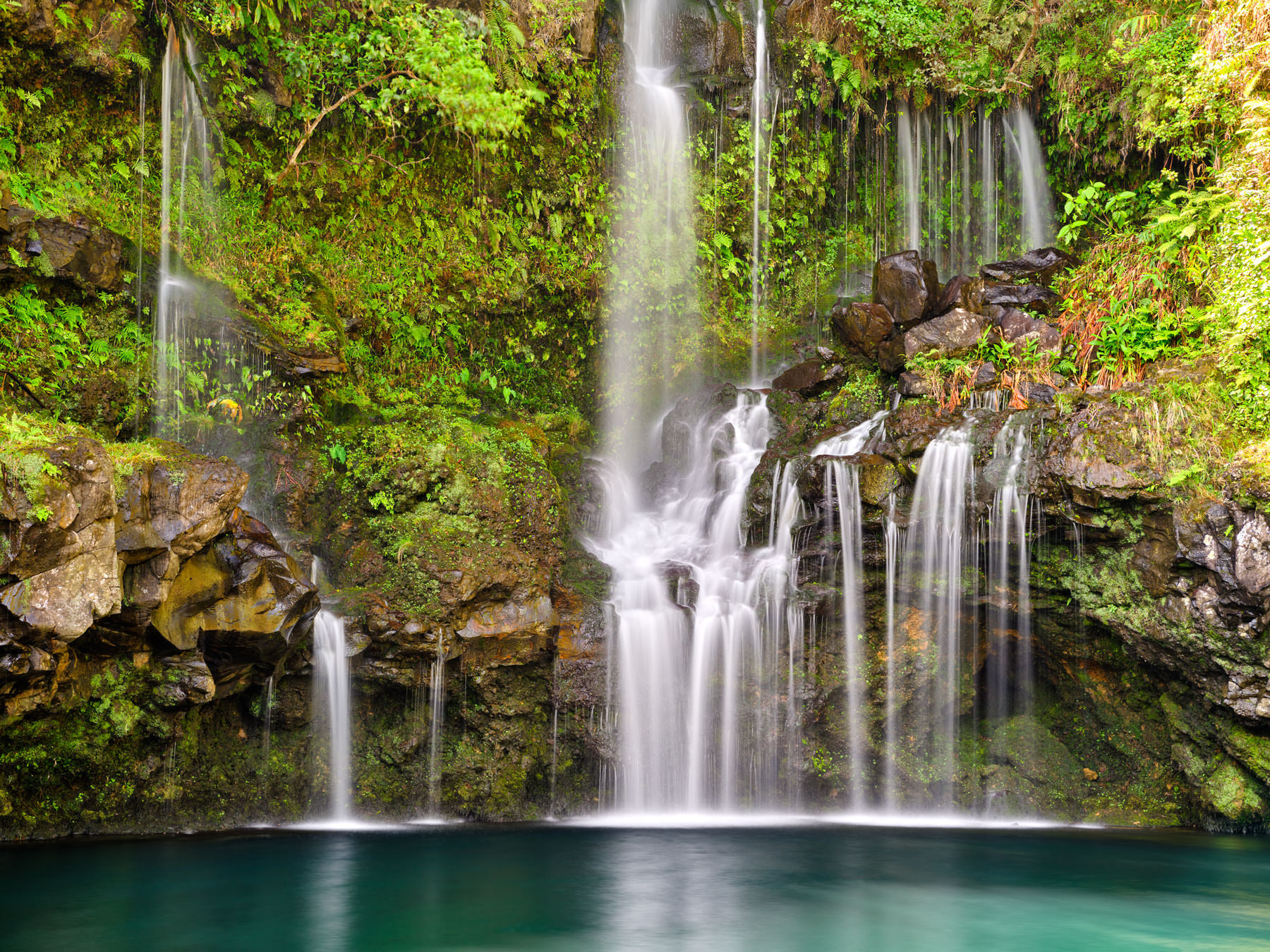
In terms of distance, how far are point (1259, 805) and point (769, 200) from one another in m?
12.2

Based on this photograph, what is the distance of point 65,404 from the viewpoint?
1005cm

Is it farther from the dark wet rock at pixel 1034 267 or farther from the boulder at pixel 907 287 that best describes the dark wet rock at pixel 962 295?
the dark wet rock at pixel 1034 267

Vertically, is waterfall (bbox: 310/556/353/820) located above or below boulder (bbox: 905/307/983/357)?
below

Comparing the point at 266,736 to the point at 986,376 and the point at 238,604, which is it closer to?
the point at 238,604

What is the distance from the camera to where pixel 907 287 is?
14164 millimetres

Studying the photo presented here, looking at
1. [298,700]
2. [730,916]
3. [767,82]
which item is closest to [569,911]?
[730,916]

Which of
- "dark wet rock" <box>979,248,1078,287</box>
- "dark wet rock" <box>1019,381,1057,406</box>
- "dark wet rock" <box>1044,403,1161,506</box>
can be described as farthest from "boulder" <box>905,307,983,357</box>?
"dark wet rock" <box>1044,403,1161,506</box>

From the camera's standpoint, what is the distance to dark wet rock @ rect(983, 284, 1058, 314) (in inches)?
521

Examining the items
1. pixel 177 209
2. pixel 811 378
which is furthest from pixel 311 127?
pixel 811 378

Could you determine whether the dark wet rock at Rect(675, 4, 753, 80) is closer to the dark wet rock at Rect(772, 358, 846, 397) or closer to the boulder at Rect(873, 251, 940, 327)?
the boulder at Rect(873, 251, 940, 327)

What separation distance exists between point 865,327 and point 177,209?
33.0 ft

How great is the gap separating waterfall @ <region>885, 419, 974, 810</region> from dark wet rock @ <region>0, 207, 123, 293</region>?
980 centimetres

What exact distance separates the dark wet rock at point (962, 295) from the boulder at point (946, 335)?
0.34 metres

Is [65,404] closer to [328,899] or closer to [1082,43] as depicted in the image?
[328,899]
